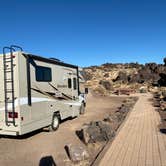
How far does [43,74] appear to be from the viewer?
1023cm

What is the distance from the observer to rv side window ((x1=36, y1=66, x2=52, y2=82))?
9810 mm

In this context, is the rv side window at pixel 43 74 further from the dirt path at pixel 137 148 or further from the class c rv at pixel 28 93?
the dirt path at pixel 137 148

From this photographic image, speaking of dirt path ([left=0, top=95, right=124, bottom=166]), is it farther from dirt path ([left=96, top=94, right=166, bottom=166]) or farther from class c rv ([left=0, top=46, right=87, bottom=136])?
dirt path ([left=96, top=94, right=166, bottom=166])

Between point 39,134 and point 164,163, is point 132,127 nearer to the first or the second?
point 39,134

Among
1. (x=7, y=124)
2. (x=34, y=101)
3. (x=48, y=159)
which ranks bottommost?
(x=48, y=159)

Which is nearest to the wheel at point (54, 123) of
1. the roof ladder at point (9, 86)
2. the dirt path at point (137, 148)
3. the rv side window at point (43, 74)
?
the rv side window at point (43, 74)

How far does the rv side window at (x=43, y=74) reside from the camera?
981 cm

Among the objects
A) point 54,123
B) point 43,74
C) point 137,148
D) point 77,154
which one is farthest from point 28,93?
point 137,148

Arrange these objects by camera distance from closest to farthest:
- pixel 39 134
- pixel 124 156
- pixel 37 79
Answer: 1. pixel 124 156
2. pixel 37 79
3. pixel 39 134

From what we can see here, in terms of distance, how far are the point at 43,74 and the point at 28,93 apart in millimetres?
1391

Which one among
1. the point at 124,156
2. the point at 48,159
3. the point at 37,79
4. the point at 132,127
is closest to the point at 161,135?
the point at 132,127

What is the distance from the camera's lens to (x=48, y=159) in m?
7.14

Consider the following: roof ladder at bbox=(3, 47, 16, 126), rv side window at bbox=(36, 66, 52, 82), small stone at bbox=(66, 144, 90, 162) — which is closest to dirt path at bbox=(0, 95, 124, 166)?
small stone at bbox=(66, 144, 90, 162)

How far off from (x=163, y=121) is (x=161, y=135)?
3.33 meters
